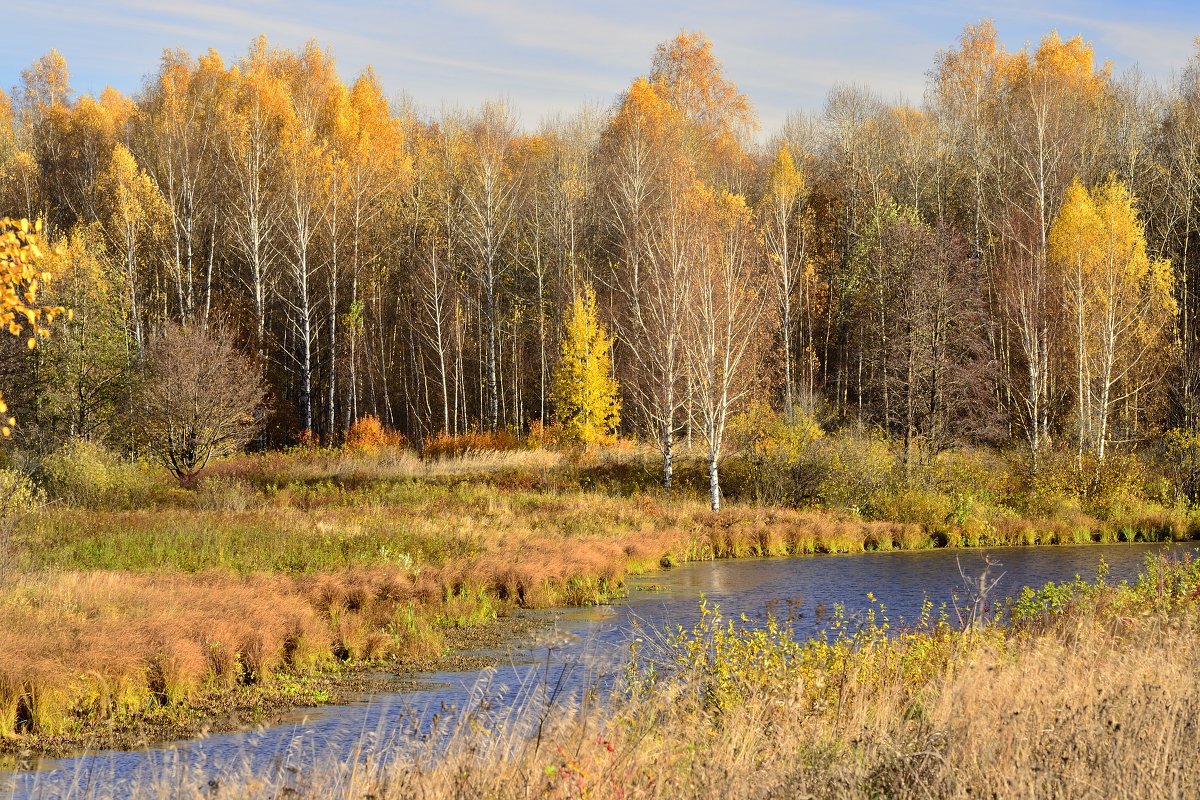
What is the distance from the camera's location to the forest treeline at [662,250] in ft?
118

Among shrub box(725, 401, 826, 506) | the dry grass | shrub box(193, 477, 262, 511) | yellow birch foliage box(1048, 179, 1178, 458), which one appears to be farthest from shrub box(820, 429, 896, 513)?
the dry grass

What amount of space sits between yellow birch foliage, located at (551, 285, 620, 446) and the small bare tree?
35.6ft

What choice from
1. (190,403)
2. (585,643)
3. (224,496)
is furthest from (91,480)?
(585,643)

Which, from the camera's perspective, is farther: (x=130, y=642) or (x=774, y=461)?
(x=774, y=461)

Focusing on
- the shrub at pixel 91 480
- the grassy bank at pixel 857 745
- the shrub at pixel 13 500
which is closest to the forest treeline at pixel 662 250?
the shrub at pixel 91 480

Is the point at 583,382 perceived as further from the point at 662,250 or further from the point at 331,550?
the point at 331,550

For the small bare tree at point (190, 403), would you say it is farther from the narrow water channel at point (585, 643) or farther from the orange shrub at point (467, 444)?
the narrow water channel at point (585, 643)

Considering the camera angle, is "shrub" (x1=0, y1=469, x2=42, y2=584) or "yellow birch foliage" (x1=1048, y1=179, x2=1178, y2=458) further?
"yellow birch foliage" (x1=1048, y1=179, x2=1178, y2=458)

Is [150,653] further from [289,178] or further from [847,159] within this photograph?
[847,159]

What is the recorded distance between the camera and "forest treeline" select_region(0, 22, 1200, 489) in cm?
3606

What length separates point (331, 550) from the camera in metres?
22.0

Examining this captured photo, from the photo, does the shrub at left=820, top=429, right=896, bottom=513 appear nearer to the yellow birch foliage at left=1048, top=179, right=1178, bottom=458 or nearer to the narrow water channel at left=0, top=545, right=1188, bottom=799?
the narrow water channel at left=0, top=545, right=1188, bottom=799

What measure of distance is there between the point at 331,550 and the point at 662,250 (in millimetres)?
15096

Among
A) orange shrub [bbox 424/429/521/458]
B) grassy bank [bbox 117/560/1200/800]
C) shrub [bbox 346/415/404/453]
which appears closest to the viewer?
grassy bank [bbox 117/560/1200/800]
